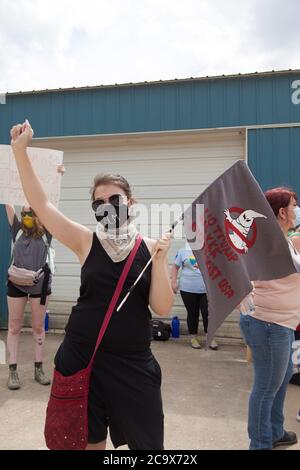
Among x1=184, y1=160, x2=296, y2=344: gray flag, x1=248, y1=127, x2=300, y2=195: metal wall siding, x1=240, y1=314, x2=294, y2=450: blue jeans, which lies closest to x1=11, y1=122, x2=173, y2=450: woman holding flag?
x1=184, y1=160, x2=296, y2=344: gray flag

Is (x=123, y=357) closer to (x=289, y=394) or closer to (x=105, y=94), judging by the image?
(x=289, y=394)

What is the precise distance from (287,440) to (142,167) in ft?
16.8

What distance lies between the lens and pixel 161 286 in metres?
1.89

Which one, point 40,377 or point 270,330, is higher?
point 270,330

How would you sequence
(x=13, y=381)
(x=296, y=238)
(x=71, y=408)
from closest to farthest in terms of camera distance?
(x=71, y=408) < (x=296, y=238) < (x=13, y=381)

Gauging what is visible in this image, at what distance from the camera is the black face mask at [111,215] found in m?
2.00

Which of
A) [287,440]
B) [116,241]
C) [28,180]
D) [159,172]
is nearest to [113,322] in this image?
[116,241]

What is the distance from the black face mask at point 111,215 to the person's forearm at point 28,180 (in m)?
0.30

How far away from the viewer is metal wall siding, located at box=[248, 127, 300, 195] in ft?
21.1

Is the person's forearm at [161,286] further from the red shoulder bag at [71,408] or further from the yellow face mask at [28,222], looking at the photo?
the yellow face mask at [28,222]

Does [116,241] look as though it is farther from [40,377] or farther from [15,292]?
[40,377]

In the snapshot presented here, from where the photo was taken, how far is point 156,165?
7188mm
